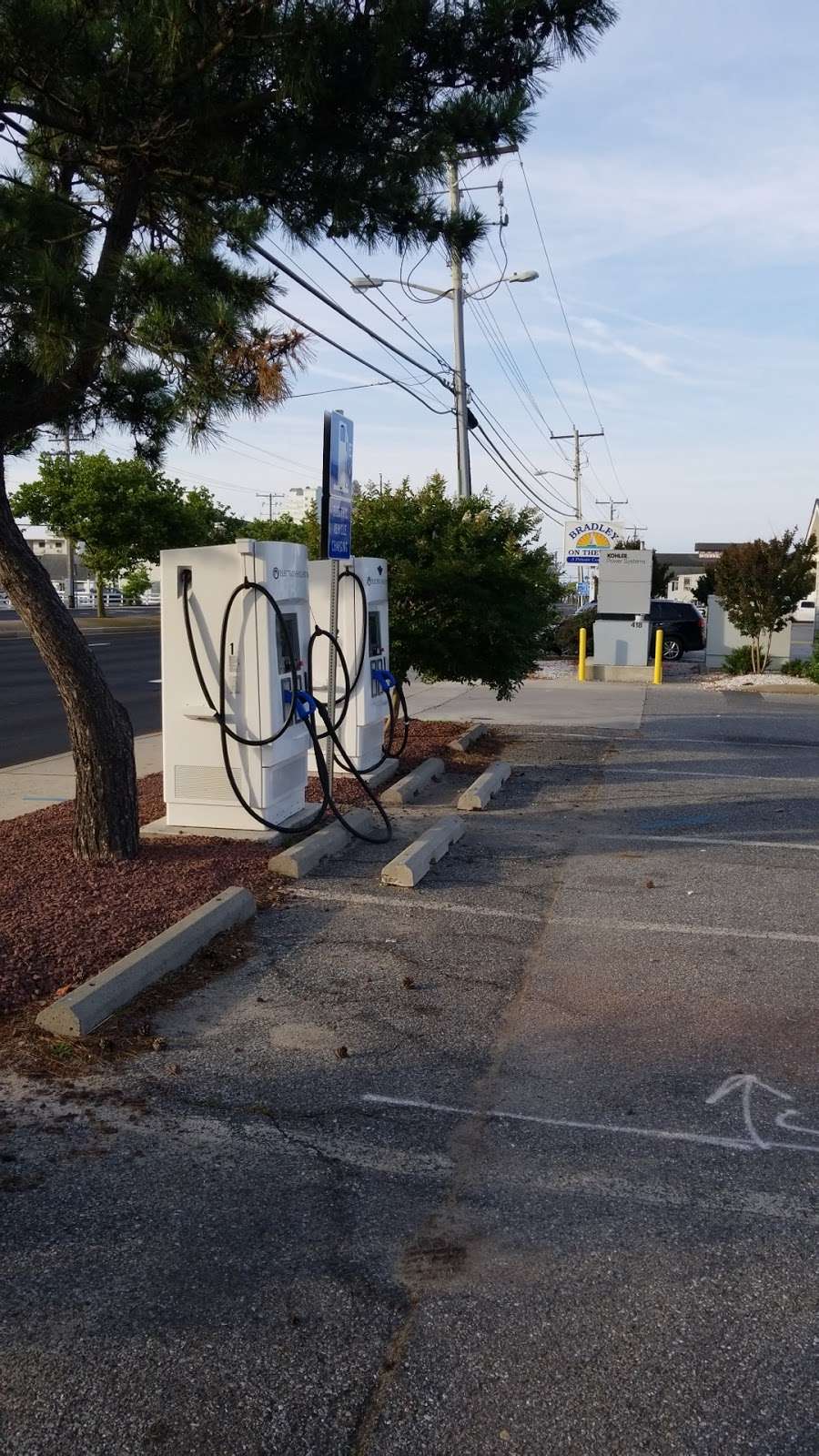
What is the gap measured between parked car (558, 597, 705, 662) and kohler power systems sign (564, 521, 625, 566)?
7.82 ft

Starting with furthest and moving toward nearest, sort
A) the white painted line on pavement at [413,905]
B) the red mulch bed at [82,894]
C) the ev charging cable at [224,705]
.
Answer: the ev charging cable at [224,705] → the white painted line on pavement at [413,905] → the red mulch bed at [82,894]

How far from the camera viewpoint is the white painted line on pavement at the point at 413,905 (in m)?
6.93

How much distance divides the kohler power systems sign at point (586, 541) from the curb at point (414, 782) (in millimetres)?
16374

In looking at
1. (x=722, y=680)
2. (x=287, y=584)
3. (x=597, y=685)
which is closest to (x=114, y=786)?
(x=287, y=584)

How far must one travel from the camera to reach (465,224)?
25.0 feet

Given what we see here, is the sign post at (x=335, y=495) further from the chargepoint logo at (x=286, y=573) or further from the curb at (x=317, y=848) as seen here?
the curb at (x=317, y=848)

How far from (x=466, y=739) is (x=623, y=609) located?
12.4 metres

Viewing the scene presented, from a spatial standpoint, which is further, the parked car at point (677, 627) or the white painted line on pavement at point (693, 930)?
the parked car at point (677, 627)

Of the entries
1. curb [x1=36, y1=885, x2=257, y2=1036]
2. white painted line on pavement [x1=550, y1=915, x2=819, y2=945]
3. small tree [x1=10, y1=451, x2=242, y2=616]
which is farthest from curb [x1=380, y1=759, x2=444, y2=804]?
small tree [x1=10, y1=451, x2=242, y2=616]

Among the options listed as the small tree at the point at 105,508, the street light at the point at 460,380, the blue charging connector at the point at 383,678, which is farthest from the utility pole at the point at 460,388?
the small tree at the point at 105,508

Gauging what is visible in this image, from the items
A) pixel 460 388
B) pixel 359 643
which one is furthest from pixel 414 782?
pixel 460 388

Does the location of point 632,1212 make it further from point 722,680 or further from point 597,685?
Result: point 722,680

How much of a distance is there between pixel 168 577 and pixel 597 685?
1556 centimetres

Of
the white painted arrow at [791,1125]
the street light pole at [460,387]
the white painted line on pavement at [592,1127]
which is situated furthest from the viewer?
the street light pole at [460,387]
